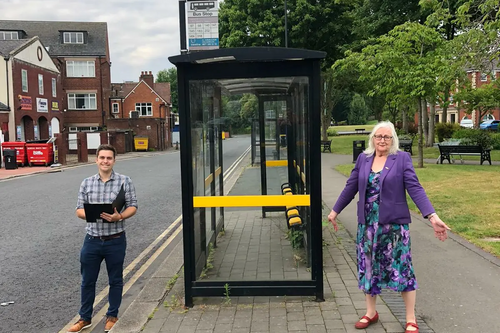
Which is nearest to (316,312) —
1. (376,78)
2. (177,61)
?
(177,61)

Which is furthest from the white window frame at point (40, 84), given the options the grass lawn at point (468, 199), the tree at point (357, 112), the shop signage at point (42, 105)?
the tree at point (357, 112)

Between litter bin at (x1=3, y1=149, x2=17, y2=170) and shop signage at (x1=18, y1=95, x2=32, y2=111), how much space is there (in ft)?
31.0

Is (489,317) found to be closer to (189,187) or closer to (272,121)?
(189,187)

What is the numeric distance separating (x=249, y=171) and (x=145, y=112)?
50558mm

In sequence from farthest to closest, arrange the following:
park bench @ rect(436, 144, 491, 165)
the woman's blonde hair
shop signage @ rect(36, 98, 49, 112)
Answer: shop signage @ rect(36, 98, 49, 112)
park bench @ rect(436, 144, 491, 165)
the woman's blonde hair

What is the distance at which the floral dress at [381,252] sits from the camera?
12.3ft

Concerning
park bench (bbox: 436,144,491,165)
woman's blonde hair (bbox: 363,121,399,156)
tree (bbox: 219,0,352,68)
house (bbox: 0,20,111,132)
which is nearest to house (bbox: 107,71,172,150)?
house (bbox: 0,20,111,132)

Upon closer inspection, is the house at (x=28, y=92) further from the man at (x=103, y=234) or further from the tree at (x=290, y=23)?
the man at (x=103, y=234)

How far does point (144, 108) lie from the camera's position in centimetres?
5544

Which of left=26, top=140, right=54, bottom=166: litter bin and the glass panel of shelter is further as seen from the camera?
left=26, top=140, right=54, bottom=166: litter bin

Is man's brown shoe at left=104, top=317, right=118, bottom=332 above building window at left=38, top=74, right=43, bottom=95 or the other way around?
the other way around

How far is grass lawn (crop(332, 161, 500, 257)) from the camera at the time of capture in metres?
7.20

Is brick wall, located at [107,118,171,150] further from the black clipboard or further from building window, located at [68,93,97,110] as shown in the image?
the black clipboard

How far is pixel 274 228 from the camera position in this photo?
7.73 m
